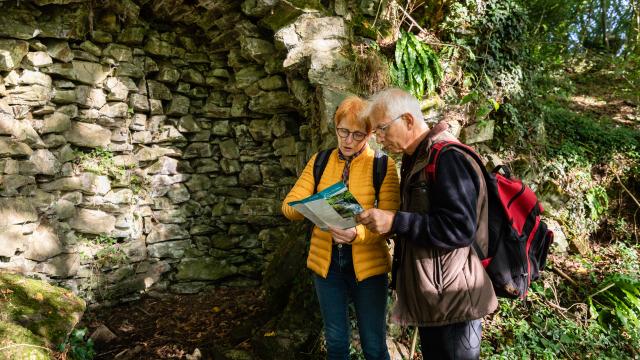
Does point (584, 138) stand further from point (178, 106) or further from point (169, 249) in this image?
point (169, 249)

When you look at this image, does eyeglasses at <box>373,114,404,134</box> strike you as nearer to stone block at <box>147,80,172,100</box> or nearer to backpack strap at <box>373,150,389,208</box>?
backpack strap at <box>373,150,389,208</box>

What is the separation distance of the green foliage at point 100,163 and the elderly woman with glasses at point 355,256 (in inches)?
128

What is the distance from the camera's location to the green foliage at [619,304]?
387 cm

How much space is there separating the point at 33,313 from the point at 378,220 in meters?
3.02

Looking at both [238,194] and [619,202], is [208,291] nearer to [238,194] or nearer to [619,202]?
[238,194]

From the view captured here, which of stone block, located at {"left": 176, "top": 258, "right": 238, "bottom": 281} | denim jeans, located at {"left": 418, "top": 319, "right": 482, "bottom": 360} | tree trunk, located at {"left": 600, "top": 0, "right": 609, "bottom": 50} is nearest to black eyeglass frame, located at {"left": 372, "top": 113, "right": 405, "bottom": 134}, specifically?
denim jeans, located at {"left": 418, "top": 319, "right": 482, "bottom": 360}

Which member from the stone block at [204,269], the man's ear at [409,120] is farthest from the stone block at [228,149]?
the man's ear at [409,120]

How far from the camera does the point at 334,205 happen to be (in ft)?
6.59

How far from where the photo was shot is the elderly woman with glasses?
2311 millimetres

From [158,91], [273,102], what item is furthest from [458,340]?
[158,91]

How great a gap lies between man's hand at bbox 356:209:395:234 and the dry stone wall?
216cm

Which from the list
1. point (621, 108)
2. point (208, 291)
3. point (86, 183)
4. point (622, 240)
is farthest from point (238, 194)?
point (621, 108)

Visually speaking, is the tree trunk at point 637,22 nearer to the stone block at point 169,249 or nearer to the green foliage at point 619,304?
the green foliage at point 619,304

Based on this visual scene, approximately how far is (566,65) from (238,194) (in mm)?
7608
